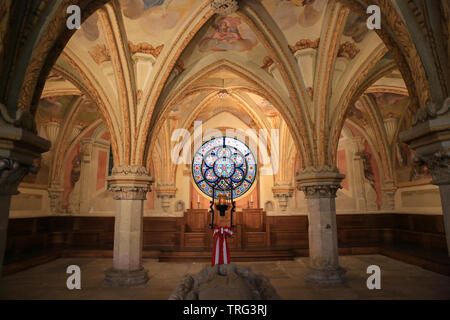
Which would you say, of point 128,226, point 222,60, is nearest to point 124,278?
point 128,226

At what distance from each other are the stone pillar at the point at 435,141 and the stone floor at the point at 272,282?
3622mm

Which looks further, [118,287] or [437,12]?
[118,287]

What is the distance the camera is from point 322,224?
21.9ft

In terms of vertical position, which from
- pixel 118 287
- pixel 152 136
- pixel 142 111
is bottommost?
pixel 118 287

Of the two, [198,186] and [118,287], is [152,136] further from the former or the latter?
[198,186]

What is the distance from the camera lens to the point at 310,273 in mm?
6602

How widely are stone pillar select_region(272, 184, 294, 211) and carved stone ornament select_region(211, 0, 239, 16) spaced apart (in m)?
8.51

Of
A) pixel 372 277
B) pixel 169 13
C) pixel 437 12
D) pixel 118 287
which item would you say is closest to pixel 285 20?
pixel 169 13

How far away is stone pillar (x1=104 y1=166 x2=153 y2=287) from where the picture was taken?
21.1 ft

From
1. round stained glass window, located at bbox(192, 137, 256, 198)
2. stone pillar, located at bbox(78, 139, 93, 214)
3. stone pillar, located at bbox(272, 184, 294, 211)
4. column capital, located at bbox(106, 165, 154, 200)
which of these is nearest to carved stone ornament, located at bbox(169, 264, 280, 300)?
column capital, located at bbox(106, 165, 154, 200)

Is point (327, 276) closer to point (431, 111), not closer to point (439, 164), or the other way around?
point (439, 164)

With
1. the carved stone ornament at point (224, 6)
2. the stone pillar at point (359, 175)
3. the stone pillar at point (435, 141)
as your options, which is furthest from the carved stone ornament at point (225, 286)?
the stone pillar at point (359, 175)

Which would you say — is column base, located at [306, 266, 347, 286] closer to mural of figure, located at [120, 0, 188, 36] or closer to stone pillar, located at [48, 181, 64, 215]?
mural of figure, located at [120, 0, 188, 36]

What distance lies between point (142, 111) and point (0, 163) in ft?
15.7
